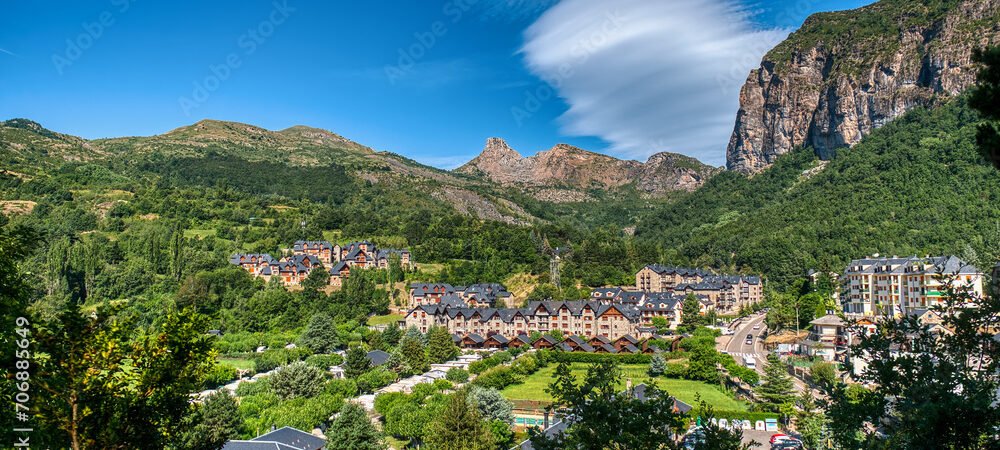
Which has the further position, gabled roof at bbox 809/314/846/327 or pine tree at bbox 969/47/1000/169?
gabled roof at bbox 809/314/846/327

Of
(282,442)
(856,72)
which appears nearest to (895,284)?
(282,442)

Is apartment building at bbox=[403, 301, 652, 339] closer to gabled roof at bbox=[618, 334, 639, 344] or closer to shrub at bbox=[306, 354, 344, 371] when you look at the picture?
gabled roof at bbox=[618, 334, 639, 344]

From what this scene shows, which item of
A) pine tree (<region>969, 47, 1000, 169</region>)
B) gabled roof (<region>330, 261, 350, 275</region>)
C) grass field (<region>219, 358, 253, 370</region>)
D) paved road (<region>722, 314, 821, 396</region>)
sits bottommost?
grass field (<region>219, 358, 253, 370</region>)

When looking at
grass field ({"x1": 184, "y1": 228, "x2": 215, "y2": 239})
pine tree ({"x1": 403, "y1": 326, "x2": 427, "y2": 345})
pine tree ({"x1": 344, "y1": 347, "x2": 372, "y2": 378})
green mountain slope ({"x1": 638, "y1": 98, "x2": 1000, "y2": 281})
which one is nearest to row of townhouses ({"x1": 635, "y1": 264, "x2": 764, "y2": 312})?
green mountain slope ({"x1": 638, "y1": 98, "x2": 1000, "y2": 281})

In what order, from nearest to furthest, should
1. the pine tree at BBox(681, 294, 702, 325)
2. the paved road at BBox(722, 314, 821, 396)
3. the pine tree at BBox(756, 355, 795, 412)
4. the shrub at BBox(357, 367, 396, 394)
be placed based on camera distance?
the pine tree at BBox(756, 355, 795, 412) < the shrub at BBox(357, 367, 396, 394) < the paved road at BBox(722, 314, 821, 396) < the pine tree at BBox(681, 294, 702, 325)

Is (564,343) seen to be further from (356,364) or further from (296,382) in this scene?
(296,382)

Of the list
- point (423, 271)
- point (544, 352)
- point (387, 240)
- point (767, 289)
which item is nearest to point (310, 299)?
point (423, 271)

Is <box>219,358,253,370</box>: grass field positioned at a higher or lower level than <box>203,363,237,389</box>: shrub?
lower

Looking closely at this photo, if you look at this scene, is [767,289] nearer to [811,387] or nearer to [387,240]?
[811,387]
